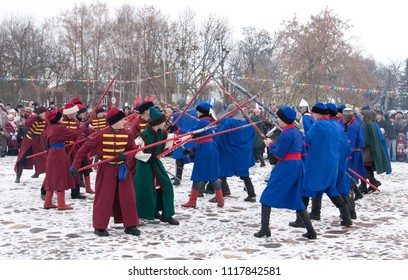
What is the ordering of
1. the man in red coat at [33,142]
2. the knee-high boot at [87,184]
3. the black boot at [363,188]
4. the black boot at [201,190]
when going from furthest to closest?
1. the man in red coat at [33,142]
2. the black boot at [363,188]
3. the knee-high boot at [87,184]
4. the black boot at [201,190]

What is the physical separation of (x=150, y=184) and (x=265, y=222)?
1630mm

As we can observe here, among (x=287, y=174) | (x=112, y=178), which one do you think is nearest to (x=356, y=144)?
(x=287, y=174)

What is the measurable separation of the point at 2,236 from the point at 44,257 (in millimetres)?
1170

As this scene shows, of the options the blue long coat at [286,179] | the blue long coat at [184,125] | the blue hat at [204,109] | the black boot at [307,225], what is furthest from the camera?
the blue long coat at [184,125]

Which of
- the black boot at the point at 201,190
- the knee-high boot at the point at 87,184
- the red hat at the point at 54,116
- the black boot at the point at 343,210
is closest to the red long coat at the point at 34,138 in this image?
the knee-high boot at the point at 87,184

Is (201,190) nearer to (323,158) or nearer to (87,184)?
(87,184)

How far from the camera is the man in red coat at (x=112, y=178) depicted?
596 centimetres

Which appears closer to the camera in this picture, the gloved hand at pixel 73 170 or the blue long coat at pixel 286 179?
the blue long coat at pixel 286 179

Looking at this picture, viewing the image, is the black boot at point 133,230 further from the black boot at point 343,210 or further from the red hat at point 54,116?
the black boot at point 343,210

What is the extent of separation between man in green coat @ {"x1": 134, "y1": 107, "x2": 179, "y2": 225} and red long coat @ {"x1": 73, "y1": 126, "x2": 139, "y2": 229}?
412 mm

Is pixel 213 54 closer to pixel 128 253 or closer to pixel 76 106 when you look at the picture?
pixel 76 106

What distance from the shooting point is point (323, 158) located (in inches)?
253

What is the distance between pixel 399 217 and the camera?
7250 mm

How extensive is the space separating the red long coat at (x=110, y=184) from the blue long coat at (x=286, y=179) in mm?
1678
